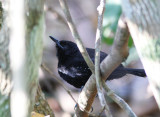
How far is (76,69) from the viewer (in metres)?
4.54

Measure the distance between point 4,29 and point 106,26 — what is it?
273 cm

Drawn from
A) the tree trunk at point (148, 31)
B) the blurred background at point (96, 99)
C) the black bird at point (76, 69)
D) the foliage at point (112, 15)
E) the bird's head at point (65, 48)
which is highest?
the tree trunk at point (148, 31)

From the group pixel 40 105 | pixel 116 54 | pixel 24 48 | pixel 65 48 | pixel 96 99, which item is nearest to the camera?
pixel 24 48

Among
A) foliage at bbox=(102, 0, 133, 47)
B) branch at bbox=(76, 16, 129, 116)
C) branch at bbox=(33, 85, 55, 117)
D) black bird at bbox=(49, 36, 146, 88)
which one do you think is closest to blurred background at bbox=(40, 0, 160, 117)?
black bird at bbox=(49, 36, 146, 88)

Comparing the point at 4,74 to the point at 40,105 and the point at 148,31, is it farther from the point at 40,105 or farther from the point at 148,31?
the point at 40,105

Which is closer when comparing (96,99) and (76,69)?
(76,69)

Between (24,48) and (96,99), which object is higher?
(24,48)

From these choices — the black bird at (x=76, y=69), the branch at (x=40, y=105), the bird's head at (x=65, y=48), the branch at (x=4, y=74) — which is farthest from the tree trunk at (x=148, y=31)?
the bird's head at (x=65, y=48)

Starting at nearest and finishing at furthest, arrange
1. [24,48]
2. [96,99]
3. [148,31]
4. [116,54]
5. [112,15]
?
[24,48] → [148,31] → [116,54] → [112,15] → [96,99]

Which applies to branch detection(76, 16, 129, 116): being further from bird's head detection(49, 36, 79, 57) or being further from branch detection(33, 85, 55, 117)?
bird's head detection(49, 36, 79, 57)

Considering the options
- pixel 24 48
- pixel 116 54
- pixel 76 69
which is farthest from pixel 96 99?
pixel 24 48

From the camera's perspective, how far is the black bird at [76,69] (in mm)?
4413

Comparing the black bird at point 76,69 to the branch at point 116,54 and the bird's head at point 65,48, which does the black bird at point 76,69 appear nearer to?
the bird's head at point 65,48

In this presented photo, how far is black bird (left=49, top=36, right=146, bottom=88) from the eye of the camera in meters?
4.41
